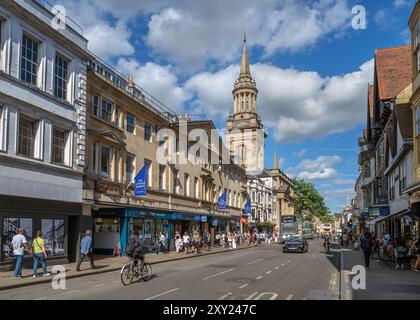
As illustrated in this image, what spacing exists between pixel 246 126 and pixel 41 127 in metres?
77.5

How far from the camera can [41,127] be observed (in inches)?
820

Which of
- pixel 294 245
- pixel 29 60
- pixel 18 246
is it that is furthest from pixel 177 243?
pixel 18 246

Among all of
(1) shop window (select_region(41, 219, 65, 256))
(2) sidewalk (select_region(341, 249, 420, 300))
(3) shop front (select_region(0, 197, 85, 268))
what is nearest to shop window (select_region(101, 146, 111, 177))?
(3) shop front (select_region(0, 197, 85, 268))

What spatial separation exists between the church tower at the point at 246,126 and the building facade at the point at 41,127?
226ft

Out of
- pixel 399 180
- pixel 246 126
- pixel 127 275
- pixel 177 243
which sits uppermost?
pixel 246 126

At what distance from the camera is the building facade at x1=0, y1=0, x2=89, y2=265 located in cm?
1875

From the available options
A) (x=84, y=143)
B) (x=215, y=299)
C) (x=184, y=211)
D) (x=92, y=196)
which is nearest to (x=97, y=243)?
(x=92, y=196)

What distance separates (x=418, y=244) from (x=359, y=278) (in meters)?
5.10

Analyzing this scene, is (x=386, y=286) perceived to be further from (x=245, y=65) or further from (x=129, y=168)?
(x=245, y=65)

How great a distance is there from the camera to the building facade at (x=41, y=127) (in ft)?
61.5

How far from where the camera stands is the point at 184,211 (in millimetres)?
39125

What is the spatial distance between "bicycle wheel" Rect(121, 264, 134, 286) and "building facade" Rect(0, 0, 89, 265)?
623 cm

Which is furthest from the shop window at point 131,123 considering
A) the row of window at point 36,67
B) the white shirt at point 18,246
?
the white shirt at point 18,246

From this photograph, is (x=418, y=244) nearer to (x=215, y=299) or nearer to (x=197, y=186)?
(x=215, y=299)
